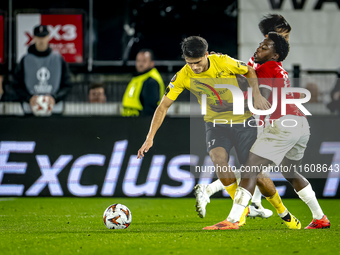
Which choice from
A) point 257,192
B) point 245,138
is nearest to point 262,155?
point 245,138

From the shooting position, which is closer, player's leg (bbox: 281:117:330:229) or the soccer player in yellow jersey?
the soccer player in yellow jersey

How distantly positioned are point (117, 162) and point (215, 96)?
10.8 ft

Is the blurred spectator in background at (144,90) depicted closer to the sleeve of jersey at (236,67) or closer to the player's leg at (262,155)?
the sleeve of jersey at (236,67)

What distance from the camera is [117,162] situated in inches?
350

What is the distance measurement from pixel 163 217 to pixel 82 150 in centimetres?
267

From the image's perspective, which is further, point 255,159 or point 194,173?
point 194,173

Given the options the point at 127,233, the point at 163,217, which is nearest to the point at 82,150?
the point at 163,217

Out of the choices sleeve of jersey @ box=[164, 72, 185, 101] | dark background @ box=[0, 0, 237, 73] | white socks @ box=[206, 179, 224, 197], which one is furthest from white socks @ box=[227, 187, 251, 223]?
dark background @ box=[0, 0, 237, 73]

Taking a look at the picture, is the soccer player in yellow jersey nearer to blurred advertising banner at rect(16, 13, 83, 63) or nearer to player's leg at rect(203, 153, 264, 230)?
player's leg at rect(203, 153, 264, 230)

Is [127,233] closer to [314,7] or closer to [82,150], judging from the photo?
[82,150]

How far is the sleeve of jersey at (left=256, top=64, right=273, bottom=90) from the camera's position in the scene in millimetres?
5684

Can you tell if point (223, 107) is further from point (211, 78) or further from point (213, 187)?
point (213, 187)

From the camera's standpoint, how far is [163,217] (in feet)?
22.3

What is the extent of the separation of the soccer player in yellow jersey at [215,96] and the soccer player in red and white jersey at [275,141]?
0.62 feet
